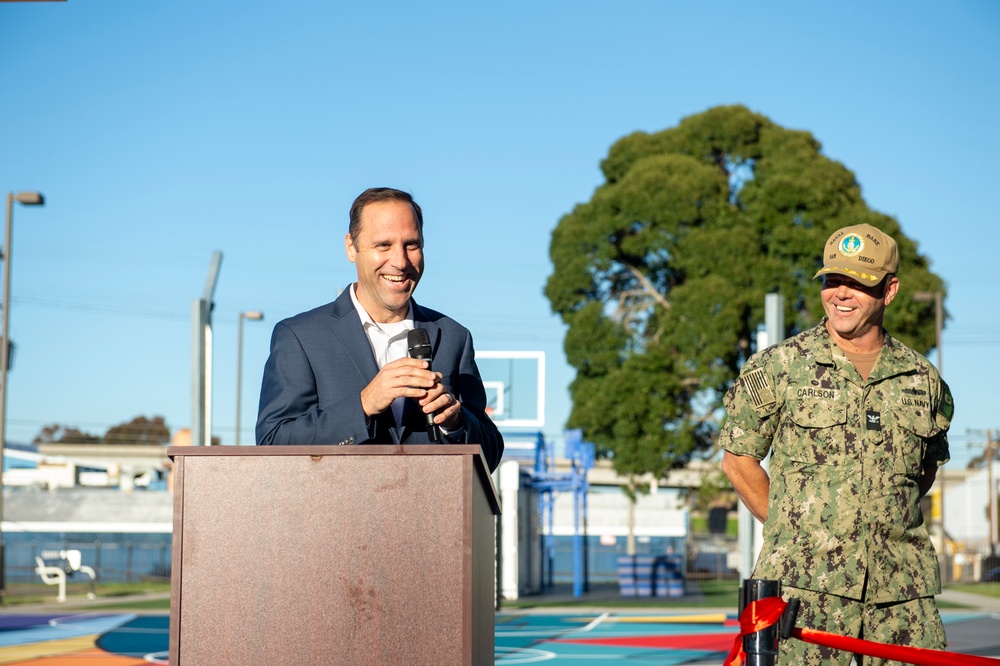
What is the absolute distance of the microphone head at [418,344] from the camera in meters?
3.27

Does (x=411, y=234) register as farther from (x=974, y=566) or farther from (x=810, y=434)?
(x=974, y=566)

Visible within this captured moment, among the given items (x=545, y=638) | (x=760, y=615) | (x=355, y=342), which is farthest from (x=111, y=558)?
(x=760, y=615)

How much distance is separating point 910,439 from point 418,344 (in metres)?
1.97

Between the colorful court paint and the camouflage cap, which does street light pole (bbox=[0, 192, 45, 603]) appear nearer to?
the colorful court paint

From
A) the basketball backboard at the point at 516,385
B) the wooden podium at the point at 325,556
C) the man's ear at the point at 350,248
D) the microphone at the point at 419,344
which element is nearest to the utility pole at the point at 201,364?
the man's ear at the point at 350,248

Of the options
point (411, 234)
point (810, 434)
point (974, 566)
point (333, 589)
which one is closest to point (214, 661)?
point (333, 589)

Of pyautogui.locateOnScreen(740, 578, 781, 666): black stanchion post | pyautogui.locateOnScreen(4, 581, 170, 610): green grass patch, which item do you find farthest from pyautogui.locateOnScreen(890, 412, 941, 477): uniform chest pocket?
pyautogui.locateOnScreen(4, 581, 170, 610): green grass patch

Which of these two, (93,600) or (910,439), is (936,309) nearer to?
(93,600)

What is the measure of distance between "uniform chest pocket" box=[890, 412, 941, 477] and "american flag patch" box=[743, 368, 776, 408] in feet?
1.42

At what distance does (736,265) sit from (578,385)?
579cm

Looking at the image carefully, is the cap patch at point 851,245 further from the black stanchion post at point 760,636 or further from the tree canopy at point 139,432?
the tree canopy at point 139,432

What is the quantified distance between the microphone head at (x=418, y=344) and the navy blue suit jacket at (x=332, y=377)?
14cm

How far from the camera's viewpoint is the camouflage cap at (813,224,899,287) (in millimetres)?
4395

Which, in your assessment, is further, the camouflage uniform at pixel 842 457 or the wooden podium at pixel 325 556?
the camouflage uniform at pixel 842 457
